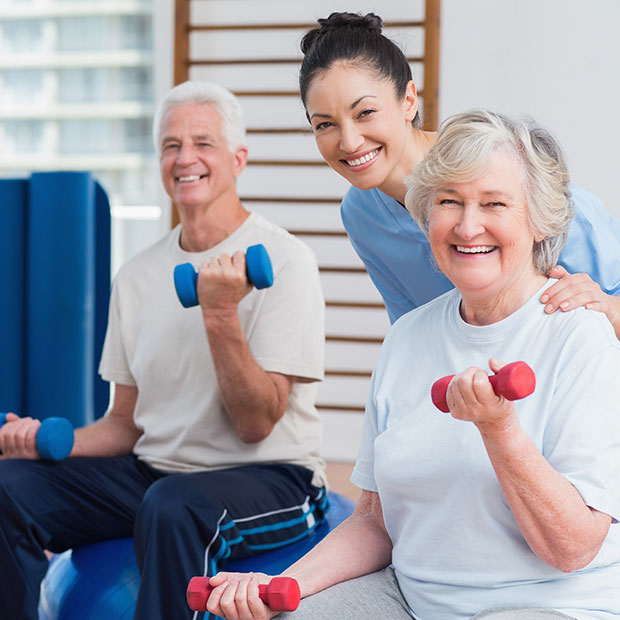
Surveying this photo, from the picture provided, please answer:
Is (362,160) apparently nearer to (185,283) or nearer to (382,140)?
(382,140)

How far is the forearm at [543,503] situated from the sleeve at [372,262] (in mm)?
774

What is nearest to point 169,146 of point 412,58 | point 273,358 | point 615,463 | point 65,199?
point 273,358

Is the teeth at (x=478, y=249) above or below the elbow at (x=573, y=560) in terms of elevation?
above

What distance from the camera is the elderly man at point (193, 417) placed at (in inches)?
61.4

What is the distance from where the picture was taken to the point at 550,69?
332 centimetres

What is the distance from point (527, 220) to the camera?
3.65ft

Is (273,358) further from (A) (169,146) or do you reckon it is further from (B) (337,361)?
(B) (337,361)

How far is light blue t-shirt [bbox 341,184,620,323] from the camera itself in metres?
1.33

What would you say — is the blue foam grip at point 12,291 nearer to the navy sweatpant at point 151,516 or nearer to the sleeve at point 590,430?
the navy sweatpant at point 151,516

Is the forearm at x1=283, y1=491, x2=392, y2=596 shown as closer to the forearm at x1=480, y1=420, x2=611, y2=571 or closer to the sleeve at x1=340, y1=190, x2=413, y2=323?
the forearm at x1=480, y1=420, x2=611, y2=571

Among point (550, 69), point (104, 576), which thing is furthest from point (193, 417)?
point (550, 69)

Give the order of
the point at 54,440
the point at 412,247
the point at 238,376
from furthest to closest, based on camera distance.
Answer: the point at 54,440 < the point at 238,376 < the point at 412,247

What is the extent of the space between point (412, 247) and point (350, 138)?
0.25m

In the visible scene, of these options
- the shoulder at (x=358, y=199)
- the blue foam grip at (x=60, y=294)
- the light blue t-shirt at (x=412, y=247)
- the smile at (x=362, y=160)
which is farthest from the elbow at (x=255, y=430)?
the blue foam grip at (x=60, y=294)
